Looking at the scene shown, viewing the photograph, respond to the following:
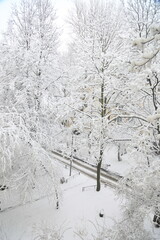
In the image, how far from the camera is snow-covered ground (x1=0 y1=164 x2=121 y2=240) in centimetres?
991

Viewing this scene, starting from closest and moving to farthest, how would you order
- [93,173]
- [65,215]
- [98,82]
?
[65,215] < [98,82] < [93,173]

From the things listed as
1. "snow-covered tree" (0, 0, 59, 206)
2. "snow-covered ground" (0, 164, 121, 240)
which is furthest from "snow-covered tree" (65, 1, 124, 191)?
"snow-covered ground" (0, 164, 121, 240)

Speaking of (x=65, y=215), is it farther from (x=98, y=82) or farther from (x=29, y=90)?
(x=98, y=82)

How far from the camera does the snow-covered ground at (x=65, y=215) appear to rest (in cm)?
991

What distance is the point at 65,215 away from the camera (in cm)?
1128

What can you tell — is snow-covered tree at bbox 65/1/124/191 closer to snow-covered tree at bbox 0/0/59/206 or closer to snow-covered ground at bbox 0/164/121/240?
snow-covered tree at bbox 0/0/59/206

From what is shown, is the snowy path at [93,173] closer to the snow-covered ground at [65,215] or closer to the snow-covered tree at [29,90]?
the snow-covered ground at [65,215]

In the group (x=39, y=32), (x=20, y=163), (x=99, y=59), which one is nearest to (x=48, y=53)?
(x=39, y=32)

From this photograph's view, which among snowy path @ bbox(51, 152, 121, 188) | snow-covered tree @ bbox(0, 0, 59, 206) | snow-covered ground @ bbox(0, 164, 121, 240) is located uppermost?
snow-covered tree @ bbox(0, 0, 59, 206)

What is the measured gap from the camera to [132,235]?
6805 millimetres

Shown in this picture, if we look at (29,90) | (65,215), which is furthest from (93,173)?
(29,90)

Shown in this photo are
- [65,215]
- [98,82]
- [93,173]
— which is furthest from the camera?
[93,173]

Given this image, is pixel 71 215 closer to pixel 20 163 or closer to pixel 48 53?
pixel 20 163

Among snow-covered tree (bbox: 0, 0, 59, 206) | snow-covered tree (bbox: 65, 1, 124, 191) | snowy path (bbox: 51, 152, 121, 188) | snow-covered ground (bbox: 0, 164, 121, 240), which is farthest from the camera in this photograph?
snowy path (bbox: 51, 152, 121, 188)
